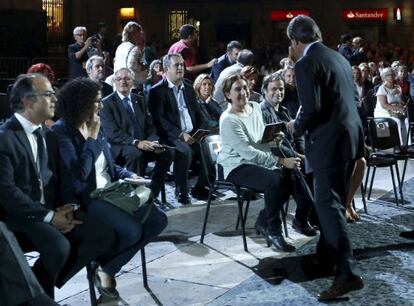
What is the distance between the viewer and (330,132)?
17.3 feet

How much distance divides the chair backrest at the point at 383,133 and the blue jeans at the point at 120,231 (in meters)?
4.05

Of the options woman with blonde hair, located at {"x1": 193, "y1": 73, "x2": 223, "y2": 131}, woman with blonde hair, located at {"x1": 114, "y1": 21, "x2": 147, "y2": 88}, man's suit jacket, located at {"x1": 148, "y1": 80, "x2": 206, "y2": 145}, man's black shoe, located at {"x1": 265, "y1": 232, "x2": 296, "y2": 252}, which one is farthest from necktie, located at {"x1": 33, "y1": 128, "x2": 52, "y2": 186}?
woman with blonde hair, located at {"x1": 114, "y1": 21, "x2": 147, "y2": 88}

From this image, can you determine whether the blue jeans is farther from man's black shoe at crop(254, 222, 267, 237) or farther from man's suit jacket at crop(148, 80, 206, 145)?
man's suit jacket at crop(148, 80, 206, 145)

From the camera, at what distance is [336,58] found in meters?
5.34

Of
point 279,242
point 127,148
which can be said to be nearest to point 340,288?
point 279,242

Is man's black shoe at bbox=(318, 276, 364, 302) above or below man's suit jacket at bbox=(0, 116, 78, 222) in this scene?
below

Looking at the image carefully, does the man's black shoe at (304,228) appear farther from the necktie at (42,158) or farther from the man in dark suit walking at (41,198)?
the necktie at (42,158)

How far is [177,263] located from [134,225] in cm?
121

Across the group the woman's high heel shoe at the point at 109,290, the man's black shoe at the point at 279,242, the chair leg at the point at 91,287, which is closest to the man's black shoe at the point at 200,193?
the man's black shoe at the point at 279,242

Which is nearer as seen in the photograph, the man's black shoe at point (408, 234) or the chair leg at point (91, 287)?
the chair leg at point (91, 287)

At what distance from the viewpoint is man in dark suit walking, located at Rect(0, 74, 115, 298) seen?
14.4 feet

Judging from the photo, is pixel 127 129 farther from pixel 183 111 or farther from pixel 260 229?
pixel 260 229

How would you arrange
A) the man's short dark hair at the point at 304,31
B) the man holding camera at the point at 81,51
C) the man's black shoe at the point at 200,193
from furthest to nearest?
the man holding camera at the point at 81,51 → the man's black shoe at the point at 200,193 → the man's short dark hair at the point at 304,31

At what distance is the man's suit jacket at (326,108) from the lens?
17.0 feet
